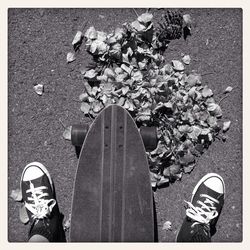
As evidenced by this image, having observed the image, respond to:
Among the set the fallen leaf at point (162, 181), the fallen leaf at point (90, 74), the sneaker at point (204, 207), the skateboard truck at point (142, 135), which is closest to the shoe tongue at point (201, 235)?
the sneaker at point (204, 207)

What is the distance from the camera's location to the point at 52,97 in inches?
73.6

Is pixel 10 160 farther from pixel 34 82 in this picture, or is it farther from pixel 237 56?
pixel 237 56

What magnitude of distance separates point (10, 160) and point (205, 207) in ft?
3.22

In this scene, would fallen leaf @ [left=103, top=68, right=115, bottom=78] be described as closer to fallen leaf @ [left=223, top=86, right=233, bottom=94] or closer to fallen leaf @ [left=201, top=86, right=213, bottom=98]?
fallen leaf @ [left=201, top=86, right=213, bottom=98]

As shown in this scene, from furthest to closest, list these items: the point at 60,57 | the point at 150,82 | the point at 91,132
A: the point at 60,57 < the point at 150,82 < the point at 91,132

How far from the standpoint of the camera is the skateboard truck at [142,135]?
1697mm

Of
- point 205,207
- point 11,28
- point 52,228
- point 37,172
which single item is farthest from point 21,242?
point 11,28

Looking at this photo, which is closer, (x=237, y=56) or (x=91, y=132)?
(x=91, y=132)

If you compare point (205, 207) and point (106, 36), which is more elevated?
point (106, 36)

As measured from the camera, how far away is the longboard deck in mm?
1611

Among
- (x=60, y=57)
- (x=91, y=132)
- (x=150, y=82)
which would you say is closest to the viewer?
(x=91, y=132)

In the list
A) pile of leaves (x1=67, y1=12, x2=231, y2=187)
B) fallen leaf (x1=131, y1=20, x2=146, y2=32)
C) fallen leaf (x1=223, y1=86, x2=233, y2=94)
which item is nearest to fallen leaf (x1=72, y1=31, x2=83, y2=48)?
pile of leaves (x1=67, y1=12, x2=231, y2=187)

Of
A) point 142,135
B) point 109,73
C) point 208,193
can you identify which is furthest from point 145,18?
point 208,193

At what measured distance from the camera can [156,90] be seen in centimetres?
173
